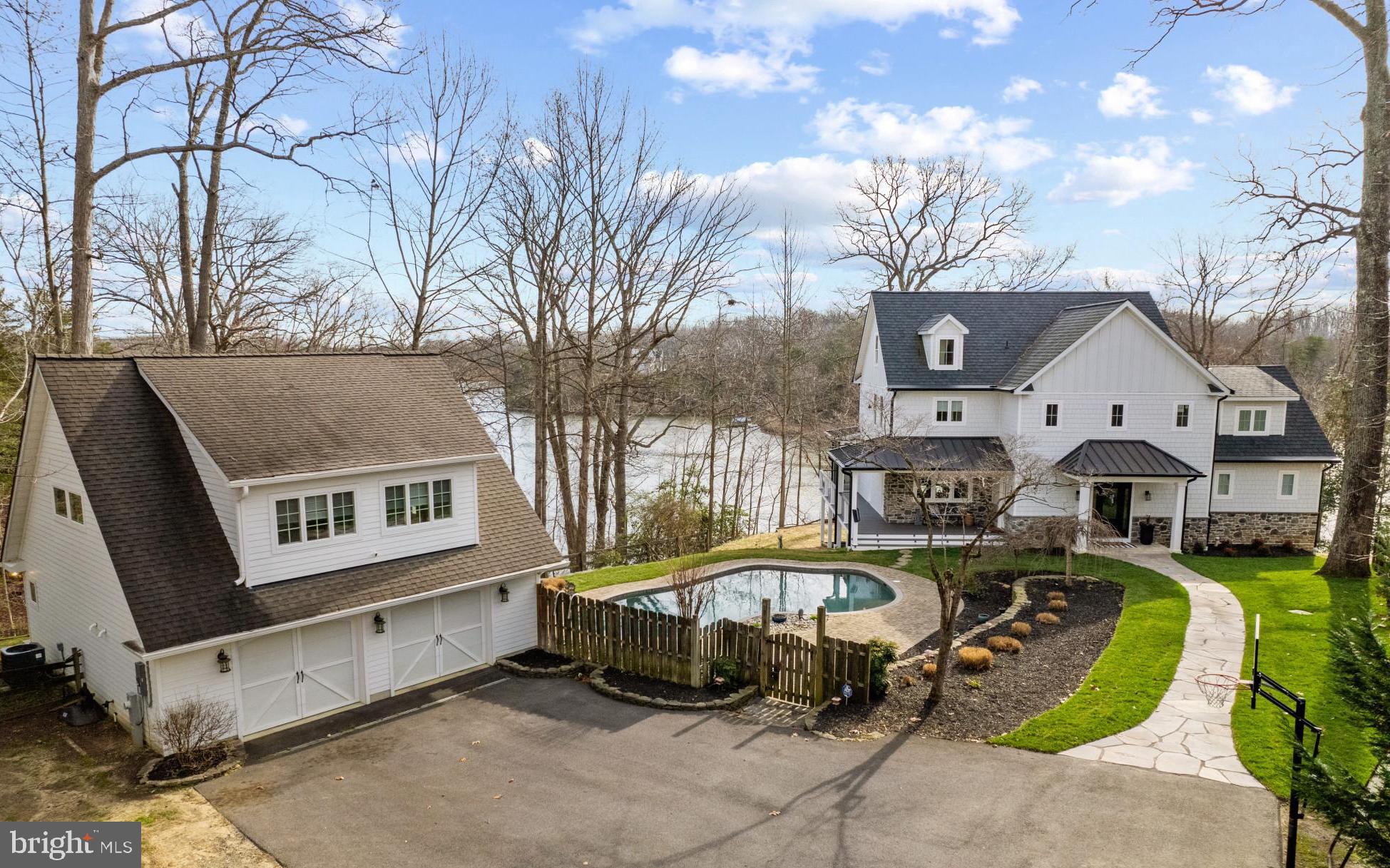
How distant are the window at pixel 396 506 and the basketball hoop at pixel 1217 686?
1349 cm

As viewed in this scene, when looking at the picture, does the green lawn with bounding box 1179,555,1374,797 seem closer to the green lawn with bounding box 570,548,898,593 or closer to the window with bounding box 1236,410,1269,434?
the window with bounding box 1236,410,1269,434

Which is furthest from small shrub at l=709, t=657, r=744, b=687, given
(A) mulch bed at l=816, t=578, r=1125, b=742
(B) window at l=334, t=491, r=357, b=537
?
(B) window at l=334, t=491, r=357, b=537

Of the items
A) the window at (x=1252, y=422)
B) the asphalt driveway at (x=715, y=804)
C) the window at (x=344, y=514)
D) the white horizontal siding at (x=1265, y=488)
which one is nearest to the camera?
the asphalt driveway at (x=715, y=804)

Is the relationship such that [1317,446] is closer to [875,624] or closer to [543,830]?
[875,624]

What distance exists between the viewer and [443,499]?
1424 centimetres

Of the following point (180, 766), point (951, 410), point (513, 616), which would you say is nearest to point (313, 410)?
point (513, 616)

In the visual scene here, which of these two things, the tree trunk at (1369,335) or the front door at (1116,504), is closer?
the tree trunk at (1369,335)

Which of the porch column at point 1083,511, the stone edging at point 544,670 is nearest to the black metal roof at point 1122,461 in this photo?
the porch column at point 1083,511

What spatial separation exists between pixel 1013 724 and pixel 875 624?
5631mm

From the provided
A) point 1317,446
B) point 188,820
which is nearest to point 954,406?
point 1317,446

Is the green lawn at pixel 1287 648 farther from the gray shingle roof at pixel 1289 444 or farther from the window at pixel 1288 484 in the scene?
the gray shingle roof at pixel 1289 444

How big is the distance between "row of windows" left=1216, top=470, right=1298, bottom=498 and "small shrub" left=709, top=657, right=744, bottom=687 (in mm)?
18932

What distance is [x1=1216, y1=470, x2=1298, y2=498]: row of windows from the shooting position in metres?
23.5

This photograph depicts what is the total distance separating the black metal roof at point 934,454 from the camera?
23.2 meters
